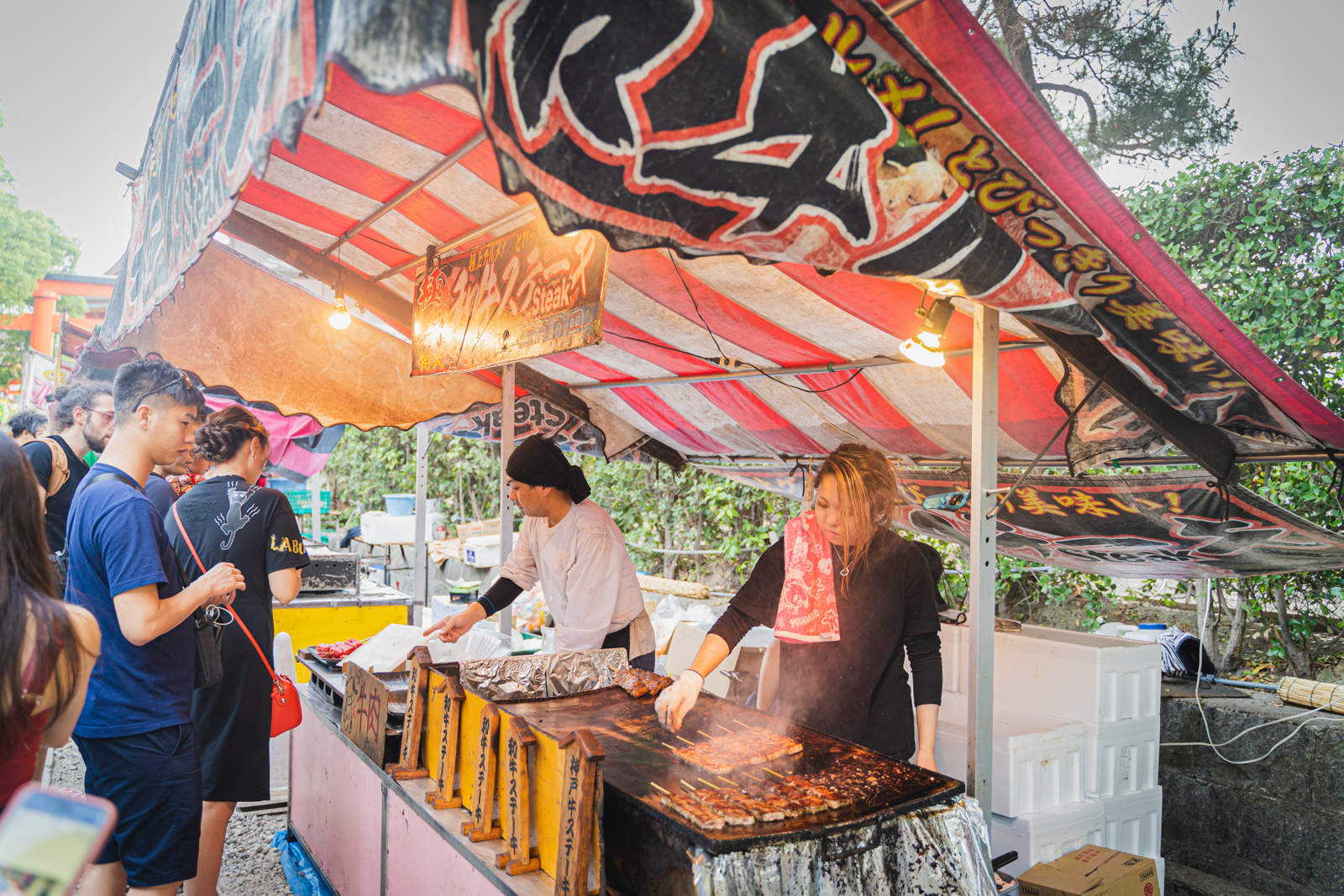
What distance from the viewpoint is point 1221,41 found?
675 centimetres

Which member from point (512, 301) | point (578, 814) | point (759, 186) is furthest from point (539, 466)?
point (759, 186)

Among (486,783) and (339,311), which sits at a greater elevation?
(339,311)

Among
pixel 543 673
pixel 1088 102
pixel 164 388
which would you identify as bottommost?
pixel 543 673

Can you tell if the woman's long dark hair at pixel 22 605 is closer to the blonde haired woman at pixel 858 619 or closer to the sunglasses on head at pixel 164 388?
the sunglasses on head at pixel 164 388

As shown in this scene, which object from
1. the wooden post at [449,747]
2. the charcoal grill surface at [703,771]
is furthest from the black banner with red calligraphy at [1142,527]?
the wooden post at [449,747]

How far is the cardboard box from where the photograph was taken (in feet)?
9.17

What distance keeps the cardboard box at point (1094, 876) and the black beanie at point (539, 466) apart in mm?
2416

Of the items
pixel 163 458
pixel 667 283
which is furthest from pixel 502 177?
pixel 667 283

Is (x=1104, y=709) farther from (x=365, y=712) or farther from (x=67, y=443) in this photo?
(x=67, y=443)

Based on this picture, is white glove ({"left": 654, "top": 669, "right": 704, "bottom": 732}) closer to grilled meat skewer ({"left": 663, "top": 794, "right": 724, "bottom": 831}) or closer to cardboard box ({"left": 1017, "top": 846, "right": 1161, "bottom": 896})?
grilled meat skewer ({"left": 663, "top": 794, "right": 724, "bottom": 831})

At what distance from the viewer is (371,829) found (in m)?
2.98

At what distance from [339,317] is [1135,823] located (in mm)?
5289

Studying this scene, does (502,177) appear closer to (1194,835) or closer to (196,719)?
A: (196,719)

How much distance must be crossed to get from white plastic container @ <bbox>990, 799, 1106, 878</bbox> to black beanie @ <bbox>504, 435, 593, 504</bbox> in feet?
7.61
